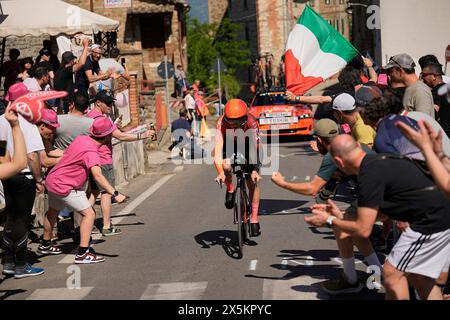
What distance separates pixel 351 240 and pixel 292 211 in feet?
18.8

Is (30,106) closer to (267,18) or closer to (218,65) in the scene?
(218,65)

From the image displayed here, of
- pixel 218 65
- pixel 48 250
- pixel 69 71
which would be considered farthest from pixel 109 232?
pixel 218 65

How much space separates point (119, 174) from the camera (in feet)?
64.3

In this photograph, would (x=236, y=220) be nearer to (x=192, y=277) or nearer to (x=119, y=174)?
(x=192, y=277)

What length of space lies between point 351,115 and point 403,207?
3.70 metres

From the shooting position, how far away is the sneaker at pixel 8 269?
420 inches

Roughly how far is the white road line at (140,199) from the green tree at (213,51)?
46.0m

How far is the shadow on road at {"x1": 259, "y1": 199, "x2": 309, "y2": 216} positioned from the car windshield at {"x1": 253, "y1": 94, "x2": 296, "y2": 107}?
1406 centimetres

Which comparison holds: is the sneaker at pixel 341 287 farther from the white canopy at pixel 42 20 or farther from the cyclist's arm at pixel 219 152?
the white canopy at pixel 42 20

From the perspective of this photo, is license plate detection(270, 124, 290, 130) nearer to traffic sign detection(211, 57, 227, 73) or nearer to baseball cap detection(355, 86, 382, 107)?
traffic sign detection(211, 57, 227, 73)

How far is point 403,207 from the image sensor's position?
7.12 metres

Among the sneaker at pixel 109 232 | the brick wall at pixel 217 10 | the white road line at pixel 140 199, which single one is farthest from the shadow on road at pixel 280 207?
the brick wall at pixel 217 10
